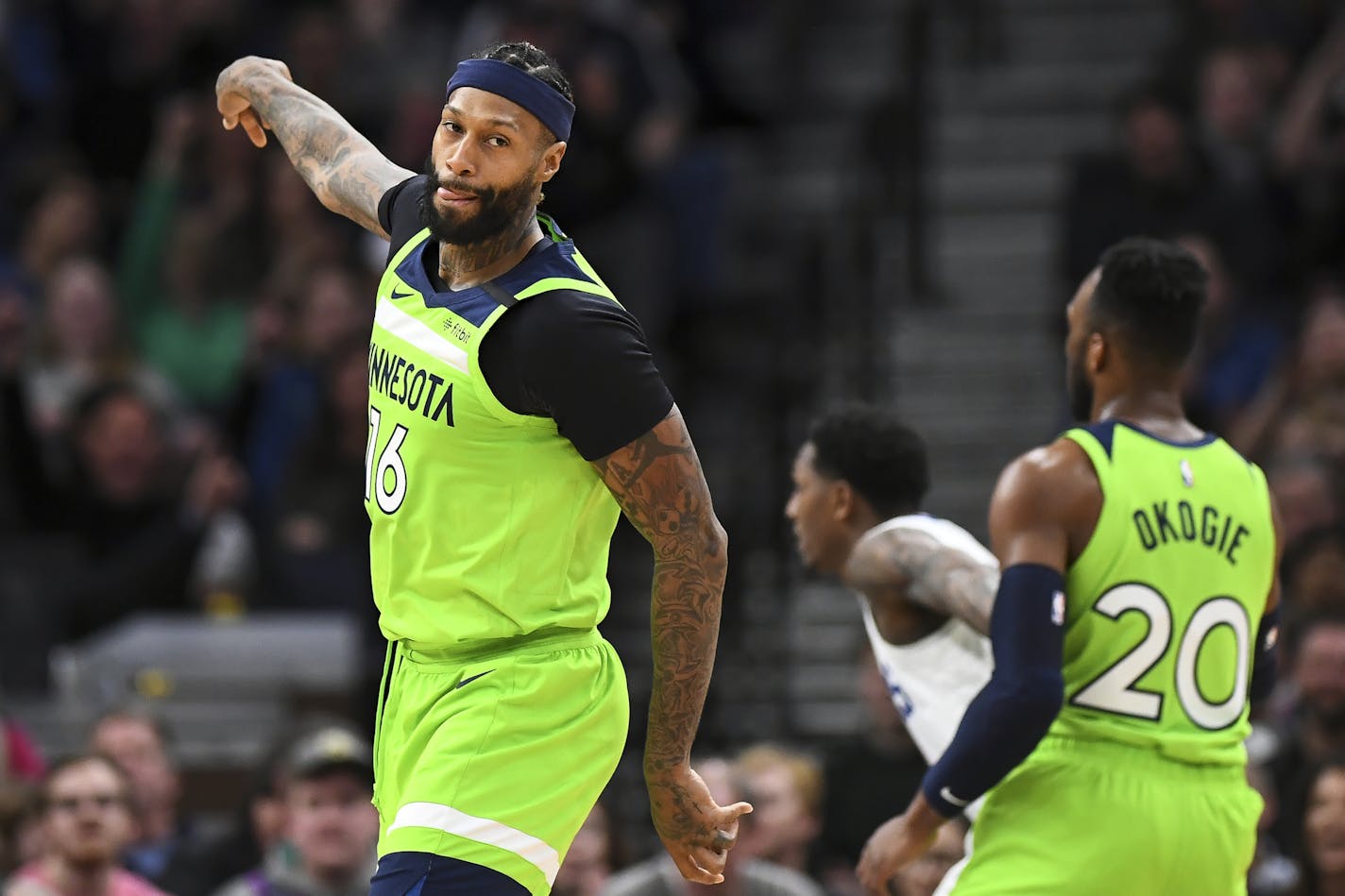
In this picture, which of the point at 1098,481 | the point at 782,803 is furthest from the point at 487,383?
the point at 782,803

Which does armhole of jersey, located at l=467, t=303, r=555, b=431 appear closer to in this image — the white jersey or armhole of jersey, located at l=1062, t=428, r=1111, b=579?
armhole of jersey, located at l=1062, t=428, r=1111, b=579

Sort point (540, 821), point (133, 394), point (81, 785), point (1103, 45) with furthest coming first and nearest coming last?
point (1103, 45) < point (133, 394) < point (81, 785) < point (540, 821)

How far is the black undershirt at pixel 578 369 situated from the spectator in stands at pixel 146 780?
510 cm

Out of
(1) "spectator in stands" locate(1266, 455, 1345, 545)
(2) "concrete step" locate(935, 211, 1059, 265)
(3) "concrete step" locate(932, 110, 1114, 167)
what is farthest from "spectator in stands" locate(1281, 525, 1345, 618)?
(3) "concrete step" locate(932, 110, 1114, 167)

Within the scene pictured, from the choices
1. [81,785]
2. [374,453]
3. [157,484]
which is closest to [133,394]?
[157,484]

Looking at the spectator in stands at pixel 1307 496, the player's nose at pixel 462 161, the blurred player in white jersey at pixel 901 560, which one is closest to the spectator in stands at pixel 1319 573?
the spectator in stands at pixel 1307 496

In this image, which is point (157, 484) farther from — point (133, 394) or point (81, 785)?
point (81, 785)

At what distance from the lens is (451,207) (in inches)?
184

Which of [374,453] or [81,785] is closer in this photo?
[374,453]

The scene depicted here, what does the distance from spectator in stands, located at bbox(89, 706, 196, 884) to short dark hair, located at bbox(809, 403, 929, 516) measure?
4.10 metres

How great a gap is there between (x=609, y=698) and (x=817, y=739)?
6.04 meters

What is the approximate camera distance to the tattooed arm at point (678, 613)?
4.54 metres

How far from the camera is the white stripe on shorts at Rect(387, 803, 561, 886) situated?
453 centimetres

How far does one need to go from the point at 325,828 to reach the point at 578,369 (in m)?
4.18
